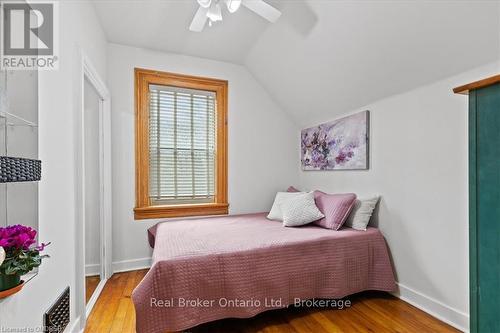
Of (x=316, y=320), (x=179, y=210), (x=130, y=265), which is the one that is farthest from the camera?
(x=179, y=210)

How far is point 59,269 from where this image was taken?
4.97 ft

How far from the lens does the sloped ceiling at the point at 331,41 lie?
1659 millimetres

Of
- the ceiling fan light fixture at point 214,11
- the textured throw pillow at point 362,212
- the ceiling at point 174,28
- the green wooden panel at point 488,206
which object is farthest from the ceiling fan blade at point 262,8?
the textured throw pillow at point 362,212

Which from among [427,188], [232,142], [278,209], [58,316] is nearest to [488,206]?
[427,188]

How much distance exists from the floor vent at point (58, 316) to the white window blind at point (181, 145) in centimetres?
158

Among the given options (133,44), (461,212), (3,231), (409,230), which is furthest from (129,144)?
(461,212)

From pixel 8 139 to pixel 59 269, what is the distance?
834 mm

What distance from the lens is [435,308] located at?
6.54 feet

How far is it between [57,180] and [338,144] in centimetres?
264

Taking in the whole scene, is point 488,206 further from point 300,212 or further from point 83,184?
point 83,184

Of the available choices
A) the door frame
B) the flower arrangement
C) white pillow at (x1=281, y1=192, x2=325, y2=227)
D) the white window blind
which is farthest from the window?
the flower arrangement

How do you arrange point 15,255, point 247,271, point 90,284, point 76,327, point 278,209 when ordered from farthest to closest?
point 278,209
point 90,284
point 247,271
point 76,327
point 15,255

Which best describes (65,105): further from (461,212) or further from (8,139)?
(461,212)

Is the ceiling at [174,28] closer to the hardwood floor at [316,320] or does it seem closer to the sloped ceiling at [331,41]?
the sloped ceiling at [331,41]
